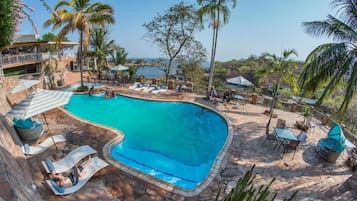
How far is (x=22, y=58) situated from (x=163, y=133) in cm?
1706

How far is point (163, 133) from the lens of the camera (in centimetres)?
1052

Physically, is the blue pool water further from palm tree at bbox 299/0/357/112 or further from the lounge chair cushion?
palm tree at bbox 299/0/357/112

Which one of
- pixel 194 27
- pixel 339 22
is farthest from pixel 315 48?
pixel 194 27

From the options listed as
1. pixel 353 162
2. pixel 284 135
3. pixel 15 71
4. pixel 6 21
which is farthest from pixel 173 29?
pixel 353 162

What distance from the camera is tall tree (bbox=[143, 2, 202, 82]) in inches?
733

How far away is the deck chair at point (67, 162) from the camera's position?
18.3 ft

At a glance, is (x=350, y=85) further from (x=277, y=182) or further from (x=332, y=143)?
(x=277, y=182)

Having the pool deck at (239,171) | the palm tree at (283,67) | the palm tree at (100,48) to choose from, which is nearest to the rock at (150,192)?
the pool deck at (239,171)

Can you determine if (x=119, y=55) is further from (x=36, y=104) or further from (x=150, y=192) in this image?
(x=150, y=192)

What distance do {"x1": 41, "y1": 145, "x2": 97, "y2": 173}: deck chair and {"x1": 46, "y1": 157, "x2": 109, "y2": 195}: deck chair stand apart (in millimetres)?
405

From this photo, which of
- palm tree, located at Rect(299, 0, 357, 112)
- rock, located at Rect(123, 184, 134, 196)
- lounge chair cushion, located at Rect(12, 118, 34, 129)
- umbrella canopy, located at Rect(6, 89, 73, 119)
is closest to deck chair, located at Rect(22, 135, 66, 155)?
lounge chair cushion, located at Rect(12, 118, 34, 129)

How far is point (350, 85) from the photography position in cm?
651

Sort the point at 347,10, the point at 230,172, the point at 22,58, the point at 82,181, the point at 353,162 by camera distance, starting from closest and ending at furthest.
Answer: the point at 82,181, the point at 230,172, the point at 347,10, the point at 353,162, the point at 22,58

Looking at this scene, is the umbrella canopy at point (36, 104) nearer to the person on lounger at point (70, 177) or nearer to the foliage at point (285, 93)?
the person on lounger at point (70, 177)
